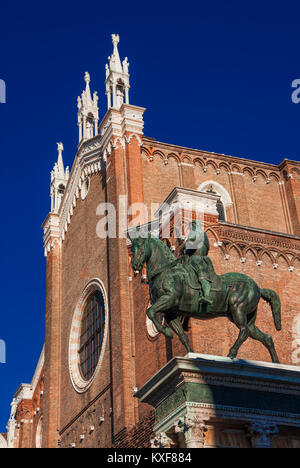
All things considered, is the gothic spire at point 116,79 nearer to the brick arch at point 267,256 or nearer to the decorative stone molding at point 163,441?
the brick arch at point 267,256

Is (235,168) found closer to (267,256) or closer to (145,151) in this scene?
(145,151)

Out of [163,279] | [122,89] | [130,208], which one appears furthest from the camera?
[122,89]

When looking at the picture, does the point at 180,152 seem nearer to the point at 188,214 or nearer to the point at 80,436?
the point at 188,214

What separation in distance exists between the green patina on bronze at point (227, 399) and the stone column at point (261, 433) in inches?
8.3

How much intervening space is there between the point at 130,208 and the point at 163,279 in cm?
974

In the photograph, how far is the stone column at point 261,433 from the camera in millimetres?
8915

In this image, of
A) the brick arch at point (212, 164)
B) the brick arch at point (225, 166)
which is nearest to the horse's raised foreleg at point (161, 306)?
the brick arch at point (212, 164)

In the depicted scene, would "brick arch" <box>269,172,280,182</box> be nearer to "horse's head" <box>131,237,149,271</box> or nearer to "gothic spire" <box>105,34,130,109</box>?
"gothic spire" <box>105,34,130,109</box>

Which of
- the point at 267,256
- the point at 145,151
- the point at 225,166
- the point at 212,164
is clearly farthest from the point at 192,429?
the point at 225,166

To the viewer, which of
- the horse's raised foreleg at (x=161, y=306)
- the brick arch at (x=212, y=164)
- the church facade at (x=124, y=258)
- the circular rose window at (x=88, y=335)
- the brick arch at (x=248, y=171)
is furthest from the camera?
the brick arch at (x=248, y=171)

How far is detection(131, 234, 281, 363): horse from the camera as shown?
9.57 metres

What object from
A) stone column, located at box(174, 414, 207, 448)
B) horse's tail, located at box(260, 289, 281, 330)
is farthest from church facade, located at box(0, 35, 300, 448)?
stone column, located at box(174, 414, 207, 448)
